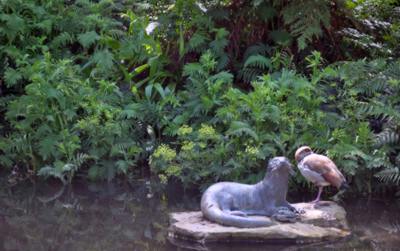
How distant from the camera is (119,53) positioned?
935cm

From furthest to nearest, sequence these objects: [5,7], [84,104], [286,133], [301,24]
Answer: [5,7], [301,24], [84,104], [286,133]

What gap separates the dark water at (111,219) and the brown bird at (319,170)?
0.46m

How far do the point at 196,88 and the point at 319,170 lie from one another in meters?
2.31

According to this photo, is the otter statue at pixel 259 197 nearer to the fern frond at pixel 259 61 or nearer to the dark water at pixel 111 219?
the dark water at pixel 111 219

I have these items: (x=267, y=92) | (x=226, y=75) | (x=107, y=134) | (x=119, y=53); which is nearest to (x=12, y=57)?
(x=119, y=53)

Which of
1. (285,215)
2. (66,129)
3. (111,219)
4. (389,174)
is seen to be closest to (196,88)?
(66,129)

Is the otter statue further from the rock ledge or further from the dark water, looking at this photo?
the dark water

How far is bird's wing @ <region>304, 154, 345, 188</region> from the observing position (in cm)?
670

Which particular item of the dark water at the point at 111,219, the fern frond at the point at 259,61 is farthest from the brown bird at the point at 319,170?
the fern frond at the point at 259,61

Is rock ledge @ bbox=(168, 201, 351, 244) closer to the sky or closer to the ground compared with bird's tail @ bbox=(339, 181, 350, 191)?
closer to the ground

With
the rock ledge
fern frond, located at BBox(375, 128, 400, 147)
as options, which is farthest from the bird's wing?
fern frond, located at BBox(375, 128, 400, 147)

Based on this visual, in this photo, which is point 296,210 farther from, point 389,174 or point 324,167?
point 389,174

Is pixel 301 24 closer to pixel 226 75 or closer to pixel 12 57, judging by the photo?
pixel 226 75

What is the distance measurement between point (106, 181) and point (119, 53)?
2024mm
